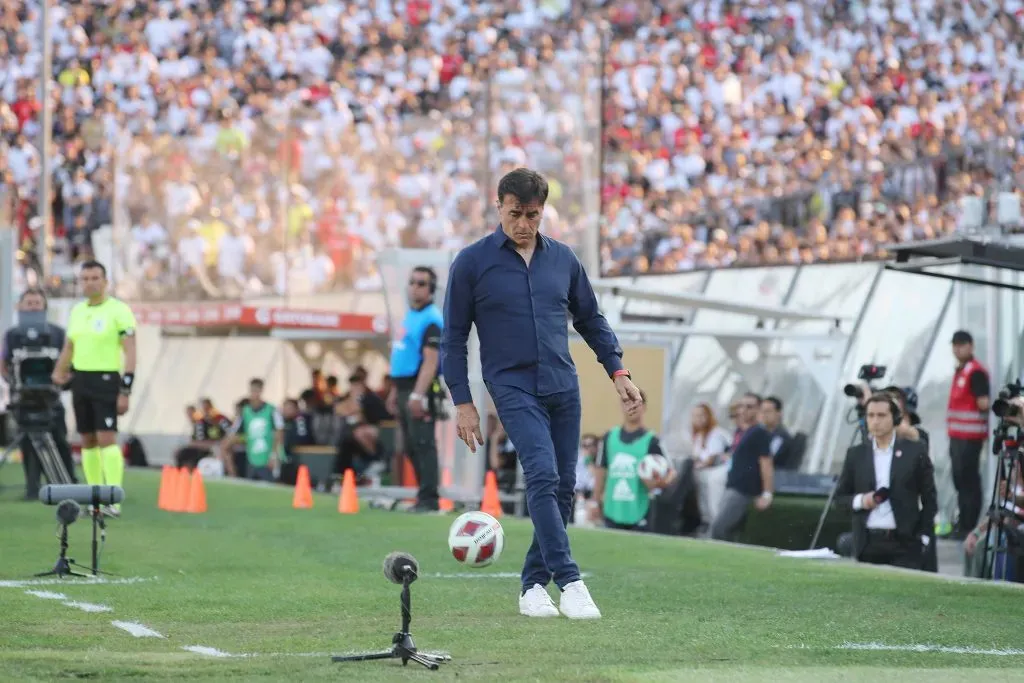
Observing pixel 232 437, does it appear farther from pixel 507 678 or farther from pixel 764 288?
pixel 507 678

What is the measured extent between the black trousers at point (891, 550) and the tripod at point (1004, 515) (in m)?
0.58

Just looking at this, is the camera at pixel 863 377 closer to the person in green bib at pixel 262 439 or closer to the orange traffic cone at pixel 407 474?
the orange traffic cone at pixel 407 474

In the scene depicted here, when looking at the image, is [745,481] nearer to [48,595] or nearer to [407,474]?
[407,474]

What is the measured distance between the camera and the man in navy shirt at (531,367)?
275 inches

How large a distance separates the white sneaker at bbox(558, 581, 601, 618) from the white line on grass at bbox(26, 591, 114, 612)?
2.00 m

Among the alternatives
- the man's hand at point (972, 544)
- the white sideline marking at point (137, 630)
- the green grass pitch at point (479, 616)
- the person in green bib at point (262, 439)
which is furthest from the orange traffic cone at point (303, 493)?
the white sideline marking at point (137, 630)

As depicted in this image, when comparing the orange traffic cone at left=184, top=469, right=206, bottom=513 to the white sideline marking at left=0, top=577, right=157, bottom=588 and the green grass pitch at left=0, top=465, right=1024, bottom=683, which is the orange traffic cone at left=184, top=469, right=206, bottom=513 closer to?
the green grass pitch at left=0, top=465, right=1024, bottom=683

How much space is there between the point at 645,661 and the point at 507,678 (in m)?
0.63

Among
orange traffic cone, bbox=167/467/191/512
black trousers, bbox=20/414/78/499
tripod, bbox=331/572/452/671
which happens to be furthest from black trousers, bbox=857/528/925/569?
black trousers, bbox=20/414/78/499

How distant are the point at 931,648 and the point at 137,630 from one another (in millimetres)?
3058

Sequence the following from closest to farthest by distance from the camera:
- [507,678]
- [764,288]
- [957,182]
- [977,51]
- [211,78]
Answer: [507,678], [957,182], [764,288], [977,51], [211,78]

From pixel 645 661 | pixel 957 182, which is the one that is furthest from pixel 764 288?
pixel 645 661

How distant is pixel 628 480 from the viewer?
46.4 ft

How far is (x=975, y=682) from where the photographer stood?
5441 mm
